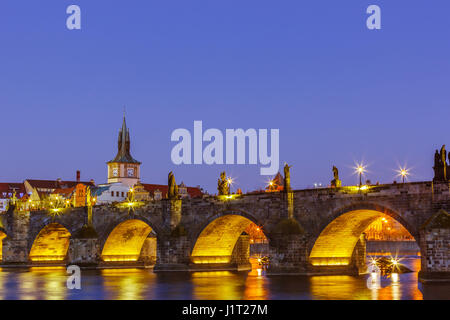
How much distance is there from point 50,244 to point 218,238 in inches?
1424

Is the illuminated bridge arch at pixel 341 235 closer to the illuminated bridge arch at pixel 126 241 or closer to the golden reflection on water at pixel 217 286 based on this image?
the golden reflection on water at pixel 217 286

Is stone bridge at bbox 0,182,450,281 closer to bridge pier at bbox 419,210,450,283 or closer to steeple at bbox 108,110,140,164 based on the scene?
bridge pier at bbox 419,210,450,283

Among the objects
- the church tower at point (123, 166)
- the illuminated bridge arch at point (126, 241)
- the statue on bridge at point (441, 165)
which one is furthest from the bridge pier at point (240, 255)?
the church tower at point (123, 166)

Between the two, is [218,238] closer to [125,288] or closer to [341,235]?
[341,235]

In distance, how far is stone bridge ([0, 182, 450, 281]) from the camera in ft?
138

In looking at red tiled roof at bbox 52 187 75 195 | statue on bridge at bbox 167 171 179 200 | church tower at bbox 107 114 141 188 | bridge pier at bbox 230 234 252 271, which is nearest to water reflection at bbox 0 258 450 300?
bridge pier at bbox 230 234 252 271

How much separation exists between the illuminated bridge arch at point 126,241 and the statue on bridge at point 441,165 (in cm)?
3803

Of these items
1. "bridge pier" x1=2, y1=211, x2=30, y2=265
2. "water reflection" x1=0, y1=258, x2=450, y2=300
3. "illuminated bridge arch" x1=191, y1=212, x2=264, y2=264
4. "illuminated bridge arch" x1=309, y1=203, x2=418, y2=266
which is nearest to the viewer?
"water reflection" x1=0, y1=258, x2=450, y2=300

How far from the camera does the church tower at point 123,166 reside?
160 meters

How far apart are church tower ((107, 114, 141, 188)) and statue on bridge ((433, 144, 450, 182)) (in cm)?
12414

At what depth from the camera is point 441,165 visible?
41.4 m

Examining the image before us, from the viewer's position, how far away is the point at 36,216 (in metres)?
86.3

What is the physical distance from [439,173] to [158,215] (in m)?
31.6
